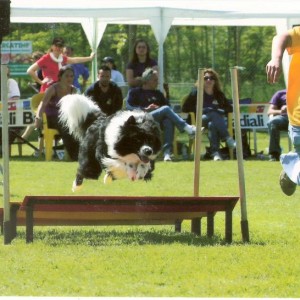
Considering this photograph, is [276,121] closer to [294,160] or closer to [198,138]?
[198,138]

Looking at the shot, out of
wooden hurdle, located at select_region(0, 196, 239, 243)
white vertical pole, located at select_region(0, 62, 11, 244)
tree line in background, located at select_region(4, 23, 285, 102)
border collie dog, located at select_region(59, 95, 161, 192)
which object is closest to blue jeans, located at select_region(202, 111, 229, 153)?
border collie dog, located at select_region(59, 95, 161, 192)

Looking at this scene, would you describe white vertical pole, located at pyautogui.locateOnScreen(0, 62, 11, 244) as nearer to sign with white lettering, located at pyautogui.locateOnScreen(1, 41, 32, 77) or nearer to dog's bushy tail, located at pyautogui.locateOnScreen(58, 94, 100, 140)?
dog's bushy tail, located at pyautogui.locateOnScreen(58, 94, 100, 140)

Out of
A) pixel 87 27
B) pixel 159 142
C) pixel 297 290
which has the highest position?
pixel 87 27

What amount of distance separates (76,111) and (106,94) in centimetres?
487

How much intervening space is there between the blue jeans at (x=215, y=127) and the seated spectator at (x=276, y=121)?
717mm

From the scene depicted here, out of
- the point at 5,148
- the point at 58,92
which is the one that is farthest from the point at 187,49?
the point at 5,148

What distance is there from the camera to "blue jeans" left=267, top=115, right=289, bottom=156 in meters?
16.7

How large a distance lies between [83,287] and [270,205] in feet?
16.2

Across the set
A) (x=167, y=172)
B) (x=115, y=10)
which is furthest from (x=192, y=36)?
(x=167, y=172)

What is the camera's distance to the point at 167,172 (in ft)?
47.5

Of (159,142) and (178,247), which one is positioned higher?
(159,142)

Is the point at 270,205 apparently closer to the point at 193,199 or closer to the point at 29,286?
the point at 193,199

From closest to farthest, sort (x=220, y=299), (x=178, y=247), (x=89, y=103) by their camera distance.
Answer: (x=220, y=299), (x=178, y=247), (x=89, y=103)

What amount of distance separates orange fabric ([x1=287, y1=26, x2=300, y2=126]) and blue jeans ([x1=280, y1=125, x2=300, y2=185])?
2.4 inches
